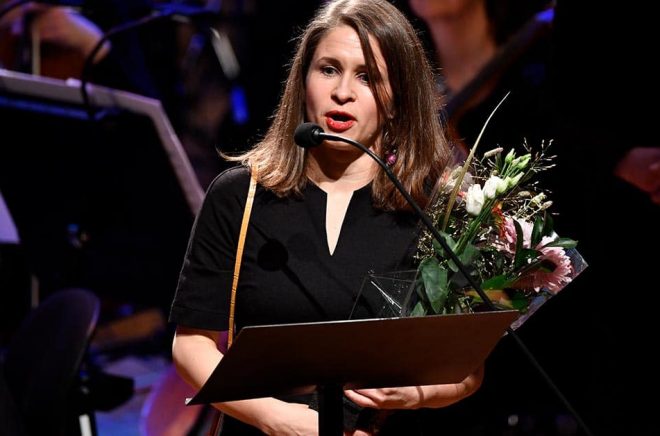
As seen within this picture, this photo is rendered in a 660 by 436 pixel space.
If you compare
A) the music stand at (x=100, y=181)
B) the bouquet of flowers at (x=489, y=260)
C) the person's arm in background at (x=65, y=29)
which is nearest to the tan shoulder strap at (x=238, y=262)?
the bouquet of flowers at (x=489, y=260)

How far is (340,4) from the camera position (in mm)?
1999

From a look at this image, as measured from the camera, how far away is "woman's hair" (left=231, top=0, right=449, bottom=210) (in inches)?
75.9

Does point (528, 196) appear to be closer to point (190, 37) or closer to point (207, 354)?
point (207, 354)

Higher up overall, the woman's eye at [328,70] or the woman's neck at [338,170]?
the woman's eye at [328,70]

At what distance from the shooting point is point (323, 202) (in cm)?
197

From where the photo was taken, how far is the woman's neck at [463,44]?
132 inches

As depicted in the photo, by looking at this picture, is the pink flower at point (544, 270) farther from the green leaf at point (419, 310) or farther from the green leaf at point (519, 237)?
the green leaf at point (419, 310)

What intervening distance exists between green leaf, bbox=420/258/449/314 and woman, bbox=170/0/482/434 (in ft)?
0.63

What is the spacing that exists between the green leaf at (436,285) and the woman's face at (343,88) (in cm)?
39

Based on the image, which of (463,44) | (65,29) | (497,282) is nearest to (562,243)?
(497,282)

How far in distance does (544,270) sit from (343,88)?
1.79 ft

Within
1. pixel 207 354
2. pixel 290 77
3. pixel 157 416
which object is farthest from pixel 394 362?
pixel 157 416

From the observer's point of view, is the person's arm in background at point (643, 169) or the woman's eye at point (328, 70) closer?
the woman's eye at point (328, 70)

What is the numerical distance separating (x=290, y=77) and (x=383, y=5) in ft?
0.87
